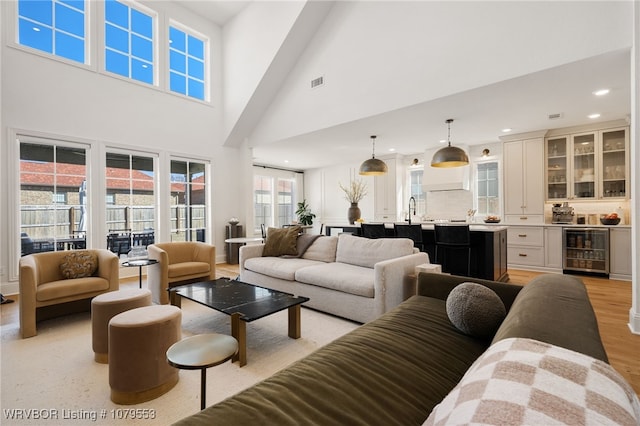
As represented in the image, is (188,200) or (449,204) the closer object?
(188,200)

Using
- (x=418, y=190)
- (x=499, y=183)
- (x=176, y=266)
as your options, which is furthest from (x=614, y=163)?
(x=176, y=266)

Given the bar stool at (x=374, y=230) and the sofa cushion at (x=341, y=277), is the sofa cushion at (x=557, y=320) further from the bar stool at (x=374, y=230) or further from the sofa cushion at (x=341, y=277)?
the bar stool at (x=374, y=230)

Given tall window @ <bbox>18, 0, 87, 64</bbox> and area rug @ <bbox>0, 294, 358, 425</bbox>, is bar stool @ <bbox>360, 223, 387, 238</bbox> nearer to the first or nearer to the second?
area rug @ <bbox>0, 294, 358, 425</bbox>

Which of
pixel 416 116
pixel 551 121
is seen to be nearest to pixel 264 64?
pixel 416 116

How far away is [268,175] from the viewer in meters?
9.29

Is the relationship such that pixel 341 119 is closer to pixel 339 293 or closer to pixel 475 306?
pixel 339 293

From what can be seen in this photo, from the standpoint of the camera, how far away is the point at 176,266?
392cm

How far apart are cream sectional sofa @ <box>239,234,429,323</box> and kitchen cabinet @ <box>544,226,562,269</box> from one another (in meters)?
3.37

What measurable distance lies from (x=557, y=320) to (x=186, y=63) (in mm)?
7226

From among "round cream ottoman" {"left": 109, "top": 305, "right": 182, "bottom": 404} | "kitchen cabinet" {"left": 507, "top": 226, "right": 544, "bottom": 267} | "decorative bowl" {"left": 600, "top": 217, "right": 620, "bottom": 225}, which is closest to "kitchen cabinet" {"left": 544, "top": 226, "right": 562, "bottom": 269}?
"kitchen cabinet" {"left": 507, "top": 226, "right": 544, "bottom": 267}

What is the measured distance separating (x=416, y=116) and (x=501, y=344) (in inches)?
167

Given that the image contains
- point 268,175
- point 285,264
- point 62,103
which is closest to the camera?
point 285,264

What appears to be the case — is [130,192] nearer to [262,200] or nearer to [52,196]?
[52,196]

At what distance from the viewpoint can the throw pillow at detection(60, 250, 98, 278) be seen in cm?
326
